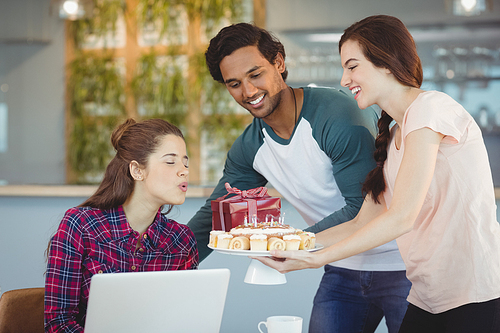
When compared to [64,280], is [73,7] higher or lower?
higher

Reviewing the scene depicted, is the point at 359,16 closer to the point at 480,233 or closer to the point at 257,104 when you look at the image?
the point at 257,104

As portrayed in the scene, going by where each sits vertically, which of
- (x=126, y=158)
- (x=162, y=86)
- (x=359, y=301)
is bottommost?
(x=359, y=301)

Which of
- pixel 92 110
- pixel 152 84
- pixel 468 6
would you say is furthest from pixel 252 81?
pixel 92 110

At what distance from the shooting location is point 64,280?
1272mm

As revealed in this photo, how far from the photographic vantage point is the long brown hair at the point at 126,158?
57.5 inches

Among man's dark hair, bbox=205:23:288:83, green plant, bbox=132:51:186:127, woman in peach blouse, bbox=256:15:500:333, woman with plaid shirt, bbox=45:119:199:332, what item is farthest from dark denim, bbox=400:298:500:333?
green plant, bbox=132:51:186:127

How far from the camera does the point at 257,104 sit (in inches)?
63.1

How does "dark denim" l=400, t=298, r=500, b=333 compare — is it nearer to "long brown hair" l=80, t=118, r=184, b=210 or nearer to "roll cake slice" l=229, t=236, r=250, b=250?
"roll cake slice" l=229, t=236, r=250, b=250

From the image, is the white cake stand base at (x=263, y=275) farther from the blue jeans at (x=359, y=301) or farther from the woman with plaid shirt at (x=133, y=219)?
the blue jeans at (x=359, y=301)

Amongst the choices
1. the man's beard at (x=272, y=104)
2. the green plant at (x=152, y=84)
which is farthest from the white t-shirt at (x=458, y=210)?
the green plant at (x=152, y=84)

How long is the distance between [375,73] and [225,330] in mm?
1512

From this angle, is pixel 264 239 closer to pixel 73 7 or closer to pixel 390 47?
pixel 390 47

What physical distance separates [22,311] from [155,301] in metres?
0.67

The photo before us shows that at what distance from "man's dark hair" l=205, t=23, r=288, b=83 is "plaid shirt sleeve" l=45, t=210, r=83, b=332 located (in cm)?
70
